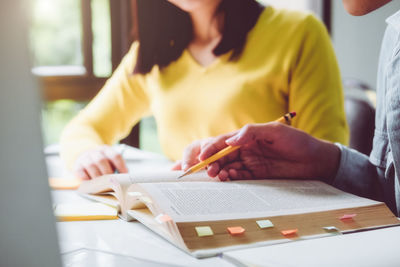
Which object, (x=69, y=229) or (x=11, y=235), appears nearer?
(x=11, y=235)

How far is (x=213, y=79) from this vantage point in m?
1.02

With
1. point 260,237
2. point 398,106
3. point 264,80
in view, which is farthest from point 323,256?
point 264,80

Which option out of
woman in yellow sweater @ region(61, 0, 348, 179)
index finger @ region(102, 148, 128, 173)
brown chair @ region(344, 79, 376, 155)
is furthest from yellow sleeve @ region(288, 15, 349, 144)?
index finger @ region(102, 148, 128, 173)

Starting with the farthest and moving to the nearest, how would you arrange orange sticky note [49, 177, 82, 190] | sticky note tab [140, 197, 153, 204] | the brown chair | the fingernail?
the brown chair → orange sticky note [49, 177, 82, 190] → the fingernail → sticky note tab [140, 197, 153, 204]

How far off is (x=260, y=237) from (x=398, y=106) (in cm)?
32

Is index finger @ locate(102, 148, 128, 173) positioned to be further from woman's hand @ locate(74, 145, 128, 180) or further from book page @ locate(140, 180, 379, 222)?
book page @ locate(140, 180, 379, 222)

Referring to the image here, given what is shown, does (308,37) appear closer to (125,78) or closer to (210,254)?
(125,78)

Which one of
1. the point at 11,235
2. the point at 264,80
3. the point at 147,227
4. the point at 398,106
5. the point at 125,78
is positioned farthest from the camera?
the point at 125,78

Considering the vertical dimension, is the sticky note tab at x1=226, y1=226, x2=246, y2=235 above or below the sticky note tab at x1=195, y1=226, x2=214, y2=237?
below

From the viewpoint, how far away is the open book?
0.42 metres

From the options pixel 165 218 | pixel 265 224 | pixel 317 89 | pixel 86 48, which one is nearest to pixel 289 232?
pixel 265 224

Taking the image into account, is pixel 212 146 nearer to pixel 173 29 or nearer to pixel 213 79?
pixel 213 79

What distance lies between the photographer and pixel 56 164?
0.97 meters

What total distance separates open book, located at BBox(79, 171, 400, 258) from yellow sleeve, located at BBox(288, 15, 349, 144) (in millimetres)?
302
